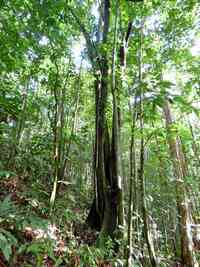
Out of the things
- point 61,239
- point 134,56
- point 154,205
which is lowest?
point 61,239

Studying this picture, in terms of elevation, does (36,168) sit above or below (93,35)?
below

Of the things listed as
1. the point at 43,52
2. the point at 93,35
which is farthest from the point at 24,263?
the point at 93,35

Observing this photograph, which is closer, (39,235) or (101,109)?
(39,235)

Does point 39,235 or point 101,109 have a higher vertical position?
point 101,109

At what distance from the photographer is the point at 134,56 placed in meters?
3.06

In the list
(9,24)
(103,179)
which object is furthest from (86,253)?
(9,24)

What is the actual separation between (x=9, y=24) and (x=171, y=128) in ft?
8.24

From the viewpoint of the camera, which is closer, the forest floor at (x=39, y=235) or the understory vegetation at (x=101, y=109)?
the forest floor at (x=39, y=235)

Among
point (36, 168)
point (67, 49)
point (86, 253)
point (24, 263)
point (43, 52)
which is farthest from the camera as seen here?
point (36, 168)

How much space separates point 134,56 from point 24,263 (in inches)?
113

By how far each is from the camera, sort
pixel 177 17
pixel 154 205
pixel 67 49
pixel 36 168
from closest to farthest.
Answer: pixel 177 17
pixel 67 49
pixel 36 168
pixel 154 205

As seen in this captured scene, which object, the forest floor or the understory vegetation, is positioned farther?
the understory vegetation

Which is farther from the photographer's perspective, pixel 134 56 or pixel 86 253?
pixel 134 56

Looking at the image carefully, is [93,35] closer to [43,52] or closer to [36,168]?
[43,52]
